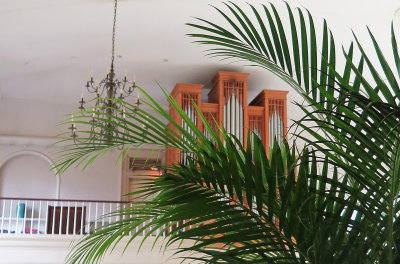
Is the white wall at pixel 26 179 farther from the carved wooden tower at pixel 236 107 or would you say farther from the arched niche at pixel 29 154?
the carved wooden tower at pixel 236 107

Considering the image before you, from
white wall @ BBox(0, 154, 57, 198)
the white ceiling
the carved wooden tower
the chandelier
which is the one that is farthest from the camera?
white wall @ BBox(0, 154, 57, 198)

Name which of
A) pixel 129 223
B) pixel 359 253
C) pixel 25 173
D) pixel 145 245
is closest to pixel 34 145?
pixel 25 173

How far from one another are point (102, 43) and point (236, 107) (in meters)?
3.07

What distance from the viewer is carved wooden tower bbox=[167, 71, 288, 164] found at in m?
11.8

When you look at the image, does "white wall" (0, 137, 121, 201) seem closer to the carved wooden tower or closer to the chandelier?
the carved wooden tower

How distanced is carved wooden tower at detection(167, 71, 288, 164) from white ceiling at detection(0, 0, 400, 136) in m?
0.39

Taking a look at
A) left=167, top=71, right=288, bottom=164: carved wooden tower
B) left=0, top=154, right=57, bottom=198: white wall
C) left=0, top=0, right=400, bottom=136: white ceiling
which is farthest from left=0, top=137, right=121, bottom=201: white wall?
left=167, top=71, right=288, bottom=164: carved wooden tower

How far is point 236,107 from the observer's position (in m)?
11.9

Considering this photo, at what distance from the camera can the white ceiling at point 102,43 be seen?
9.52 metres

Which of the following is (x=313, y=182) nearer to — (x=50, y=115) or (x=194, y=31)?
(x=194, y=31)

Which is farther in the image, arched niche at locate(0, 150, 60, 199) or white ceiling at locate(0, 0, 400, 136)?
arched niche at locate(0, 150, 60, 199)

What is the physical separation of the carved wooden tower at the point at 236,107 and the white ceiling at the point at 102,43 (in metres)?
0.39

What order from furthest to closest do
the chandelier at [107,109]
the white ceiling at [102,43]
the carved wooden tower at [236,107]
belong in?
the carved wooden tower at [236,107], the white ceiling at [102,43], the chandelier at [107,109]

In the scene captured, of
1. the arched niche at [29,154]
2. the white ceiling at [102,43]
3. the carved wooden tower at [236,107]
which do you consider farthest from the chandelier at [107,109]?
the arched niche at [29,154]
